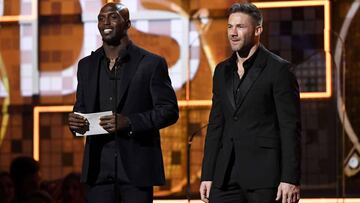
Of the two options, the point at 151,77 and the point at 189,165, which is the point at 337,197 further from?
the point at 151,77

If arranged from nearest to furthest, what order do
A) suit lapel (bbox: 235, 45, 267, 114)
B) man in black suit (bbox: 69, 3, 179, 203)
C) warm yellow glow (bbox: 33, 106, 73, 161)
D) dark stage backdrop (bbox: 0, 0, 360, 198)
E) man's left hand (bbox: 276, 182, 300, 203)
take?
man's left hand (bbox: 276, 182, 300, 203) → suit lapel (bbox: 235, 45, 267, 114) → man in black suit (bbox: 69, 3, 179, 203) → dark stage backdrop (bbox: 0, 0, 360, 198) → warm yellow glow (bbox: 33, 106, 73, 161)

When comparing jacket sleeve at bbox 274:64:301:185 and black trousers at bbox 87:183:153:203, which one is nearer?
jacket sleeve at bbox 274:64:301:185

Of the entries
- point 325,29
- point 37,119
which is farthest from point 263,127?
point 37,119

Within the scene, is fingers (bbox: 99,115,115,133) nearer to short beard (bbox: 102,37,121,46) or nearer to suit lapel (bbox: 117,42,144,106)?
suit lapel (bbox: 117,42,144,106)

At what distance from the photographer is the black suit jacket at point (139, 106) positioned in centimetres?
318

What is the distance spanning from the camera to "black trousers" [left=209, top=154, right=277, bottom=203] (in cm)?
299

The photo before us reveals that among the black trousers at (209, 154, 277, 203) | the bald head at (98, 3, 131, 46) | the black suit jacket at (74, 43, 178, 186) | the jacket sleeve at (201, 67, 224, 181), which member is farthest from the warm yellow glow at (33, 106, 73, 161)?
the black trousers at (209, 154, 277, 203)

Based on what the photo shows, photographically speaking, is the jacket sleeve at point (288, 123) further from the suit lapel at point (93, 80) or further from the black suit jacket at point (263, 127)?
the suit lapel at point (93, 80)

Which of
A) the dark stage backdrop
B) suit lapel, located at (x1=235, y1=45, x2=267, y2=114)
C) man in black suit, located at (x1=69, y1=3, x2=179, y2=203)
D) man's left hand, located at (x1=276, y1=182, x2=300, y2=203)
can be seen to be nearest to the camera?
man's left hand, located at (x1=276, y1=182, x2=300, y2=203)

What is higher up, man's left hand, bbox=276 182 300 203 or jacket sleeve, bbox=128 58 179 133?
jacket sleeve, bbox=128 58 179 133

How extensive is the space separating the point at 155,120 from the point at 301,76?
78.9 inches

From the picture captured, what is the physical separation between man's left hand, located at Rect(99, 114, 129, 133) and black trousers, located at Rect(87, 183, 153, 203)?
203mm

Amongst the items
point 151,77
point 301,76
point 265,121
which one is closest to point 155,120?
point 151,77

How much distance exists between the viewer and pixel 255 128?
302 centimetres
